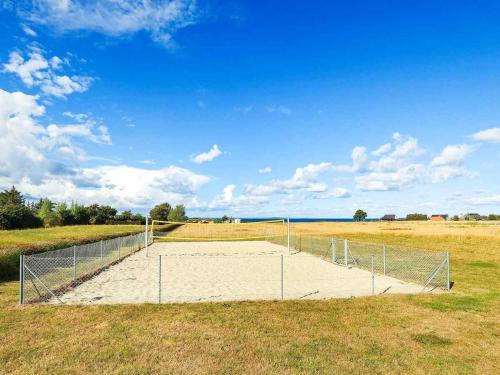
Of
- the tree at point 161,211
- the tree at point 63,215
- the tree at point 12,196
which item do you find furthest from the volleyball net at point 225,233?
the tree at point 161,211

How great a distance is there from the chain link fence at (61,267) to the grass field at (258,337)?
29.4 inches

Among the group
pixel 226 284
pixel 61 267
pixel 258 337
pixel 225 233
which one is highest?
pixel 61 267

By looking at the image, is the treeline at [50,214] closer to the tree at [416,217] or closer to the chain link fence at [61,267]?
the chain link fence at [61,267]

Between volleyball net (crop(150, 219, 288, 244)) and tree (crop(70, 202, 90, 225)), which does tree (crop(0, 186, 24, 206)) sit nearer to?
tree (crop(70, 202, 90, 225))

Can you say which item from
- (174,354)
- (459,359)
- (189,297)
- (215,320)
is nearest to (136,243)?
(189,297)

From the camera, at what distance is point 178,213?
310 feet

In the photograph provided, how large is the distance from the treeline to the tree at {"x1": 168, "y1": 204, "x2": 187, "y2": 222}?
1285 cm

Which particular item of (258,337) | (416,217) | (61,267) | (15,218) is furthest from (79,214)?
(416,217)

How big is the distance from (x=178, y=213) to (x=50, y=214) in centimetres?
3696

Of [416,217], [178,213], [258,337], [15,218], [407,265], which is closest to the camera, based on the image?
[258,337]

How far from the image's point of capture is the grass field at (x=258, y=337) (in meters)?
5.75

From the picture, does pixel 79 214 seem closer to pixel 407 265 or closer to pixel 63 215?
pixel 63 215

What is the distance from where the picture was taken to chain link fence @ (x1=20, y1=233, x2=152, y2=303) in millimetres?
10164

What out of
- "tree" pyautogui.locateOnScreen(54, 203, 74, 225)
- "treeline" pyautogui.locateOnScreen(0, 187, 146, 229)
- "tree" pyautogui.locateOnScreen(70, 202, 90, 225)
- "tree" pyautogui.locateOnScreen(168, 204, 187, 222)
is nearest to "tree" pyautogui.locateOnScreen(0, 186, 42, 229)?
"treeline" pyautogui.locateOnScreen(0, 187, 146, 229)
